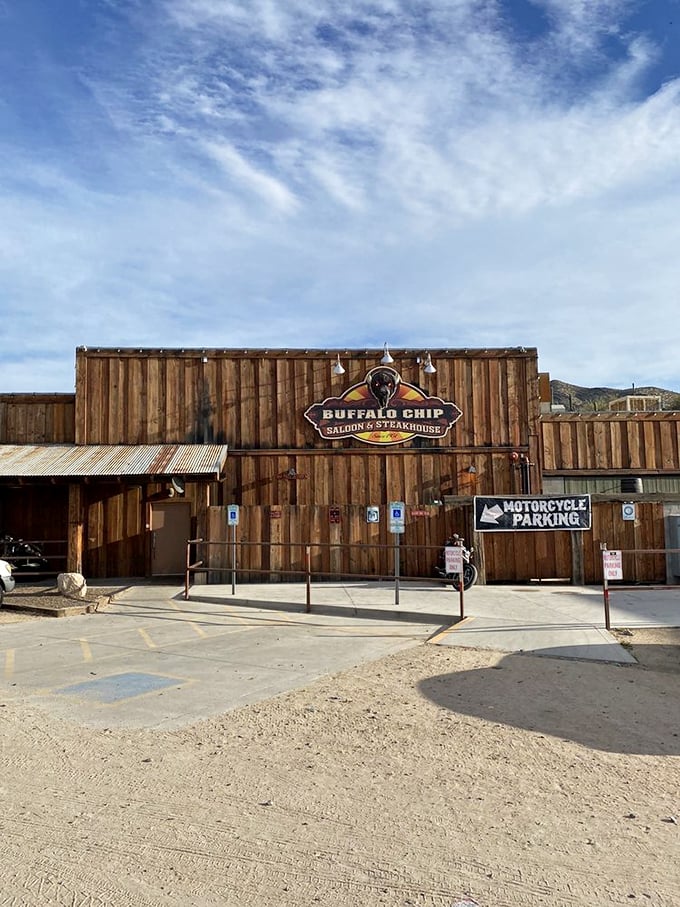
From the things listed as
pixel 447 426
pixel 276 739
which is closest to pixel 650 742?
pixel 276 739

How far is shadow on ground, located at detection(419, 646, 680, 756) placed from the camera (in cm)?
600

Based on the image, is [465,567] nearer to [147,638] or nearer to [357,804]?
[147,638]

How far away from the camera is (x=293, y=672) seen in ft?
27.5

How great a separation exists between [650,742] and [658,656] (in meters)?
3.68

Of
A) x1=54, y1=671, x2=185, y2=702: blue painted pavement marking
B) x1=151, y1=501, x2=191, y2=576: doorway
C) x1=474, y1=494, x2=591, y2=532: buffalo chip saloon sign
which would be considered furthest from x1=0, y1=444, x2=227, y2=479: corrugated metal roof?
x1=54, y1=671, x2=185, y2=702: blue painted pavement marking

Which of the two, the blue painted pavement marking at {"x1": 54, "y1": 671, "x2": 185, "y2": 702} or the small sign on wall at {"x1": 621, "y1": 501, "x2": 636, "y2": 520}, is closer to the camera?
the blue painted pavement marking at {"x1": 54, "y1": 671, "x2": 185, "y2": 702}

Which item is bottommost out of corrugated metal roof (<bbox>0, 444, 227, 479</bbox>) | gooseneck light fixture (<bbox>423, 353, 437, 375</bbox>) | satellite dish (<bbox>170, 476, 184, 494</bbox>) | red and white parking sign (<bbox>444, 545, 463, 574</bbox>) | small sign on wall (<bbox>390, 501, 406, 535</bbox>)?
red and white parking sign (<bbox>444, 545, 463, 574</bbox>)

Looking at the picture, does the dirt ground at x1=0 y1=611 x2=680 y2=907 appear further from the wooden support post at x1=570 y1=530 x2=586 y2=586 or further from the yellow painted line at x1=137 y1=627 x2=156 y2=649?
the wooden support post at x1=570 y1=530 x2=586 y2=586

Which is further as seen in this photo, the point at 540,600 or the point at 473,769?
the point at 540,600

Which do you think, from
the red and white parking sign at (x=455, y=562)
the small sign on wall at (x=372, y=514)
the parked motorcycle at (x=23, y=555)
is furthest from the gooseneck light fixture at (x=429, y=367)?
the parked motorcycle at (x=23, y=555)

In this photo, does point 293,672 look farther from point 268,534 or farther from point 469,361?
point 469,361

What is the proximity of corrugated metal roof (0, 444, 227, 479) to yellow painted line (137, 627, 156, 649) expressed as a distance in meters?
6.03

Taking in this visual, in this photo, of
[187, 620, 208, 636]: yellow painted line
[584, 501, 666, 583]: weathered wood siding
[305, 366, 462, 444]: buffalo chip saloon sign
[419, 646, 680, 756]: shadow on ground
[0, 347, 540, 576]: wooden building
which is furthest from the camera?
[305, 366, 462, 444]: buffalo chip saloon sign

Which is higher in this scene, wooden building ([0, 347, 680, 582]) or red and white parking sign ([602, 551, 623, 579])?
wooden building ([0, 347, 680, 582])
